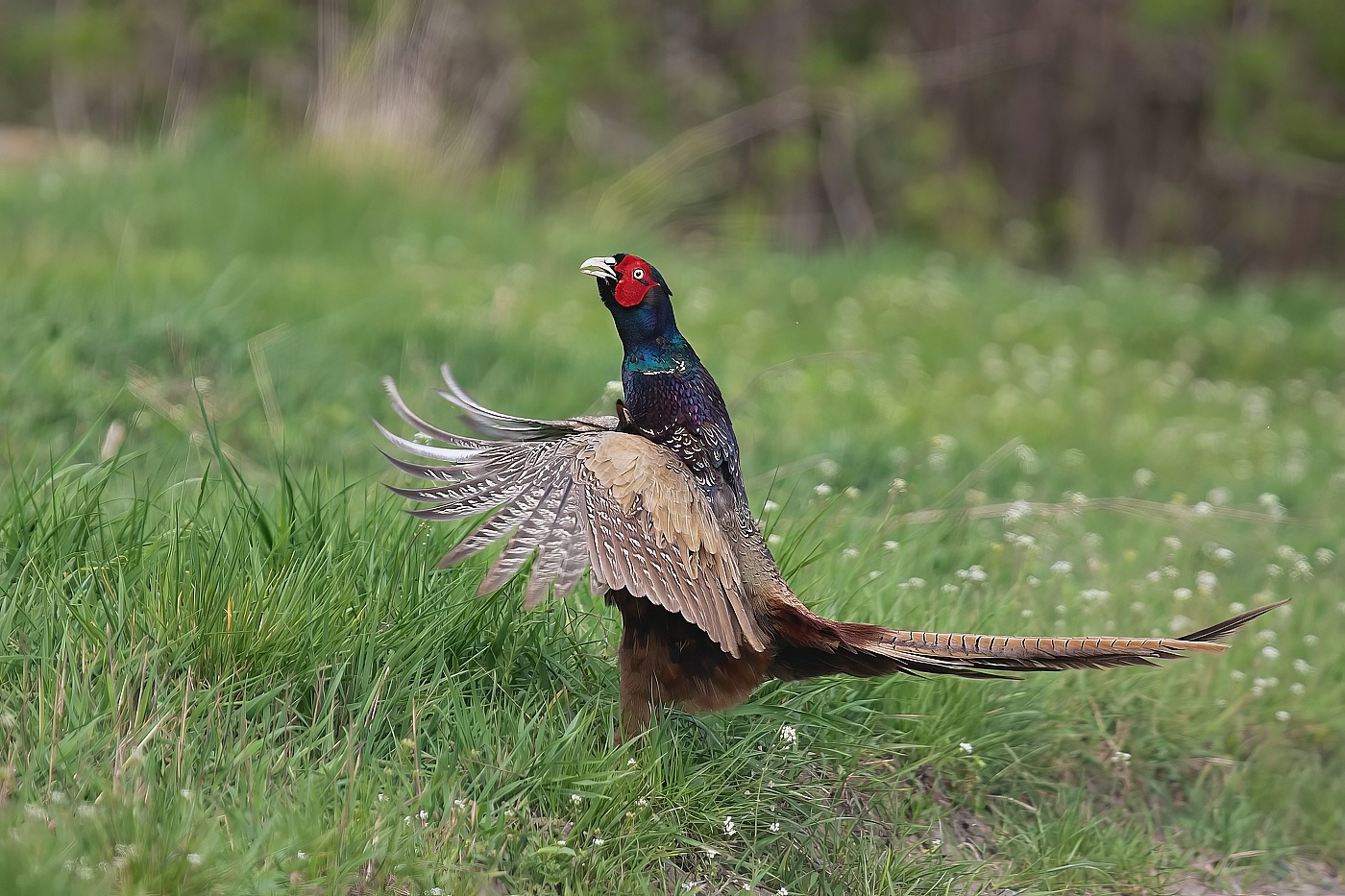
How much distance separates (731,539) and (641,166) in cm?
829

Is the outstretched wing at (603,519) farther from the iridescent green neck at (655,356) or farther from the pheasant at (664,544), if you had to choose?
the iridescent green neck at (655,356)

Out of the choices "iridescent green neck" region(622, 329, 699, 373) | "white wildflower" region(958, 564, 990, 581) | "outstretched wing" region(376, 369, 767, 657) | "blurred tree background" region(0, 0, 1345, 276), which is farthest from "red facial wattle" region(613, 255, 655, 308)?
"blurred tree background" region(0, 0, 1345, 276)

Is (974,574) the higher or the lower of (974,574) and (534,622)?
the lower

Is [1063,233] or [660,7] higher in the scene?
[660,7]

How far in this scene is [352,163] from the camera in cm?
944

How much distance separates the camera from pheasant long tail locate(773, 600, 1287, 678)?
9.26ft

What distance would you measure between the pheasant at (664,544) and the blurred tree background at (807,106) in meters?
6.97

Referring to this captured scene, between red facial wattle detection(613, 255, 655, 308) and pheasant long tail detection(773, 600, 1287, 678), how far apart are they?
→ 0.80 meters

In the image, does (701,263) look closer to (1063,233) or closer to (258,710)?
(1063,233)

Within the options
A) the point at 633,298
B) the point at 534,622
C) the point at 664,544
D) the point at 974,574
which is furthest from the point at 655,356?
the point at 974,574

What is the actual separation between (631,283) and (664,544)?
674mm

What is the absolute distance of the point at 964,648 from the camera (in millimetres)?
2883

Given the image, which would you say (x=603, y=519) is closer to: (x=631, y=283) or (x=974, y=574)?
(x=631, y=283)

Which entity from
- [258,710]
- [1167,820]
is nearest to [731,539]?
[258,710]
